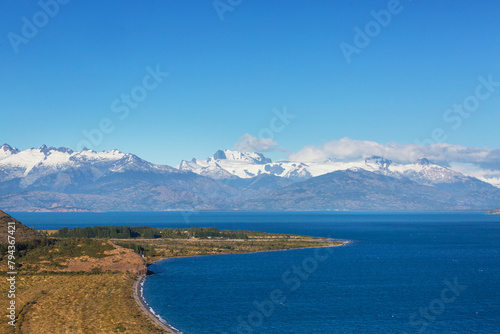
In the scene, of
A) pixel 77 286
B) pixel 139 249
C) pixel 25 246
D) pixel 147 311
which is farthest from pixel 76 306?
pixel 139 249

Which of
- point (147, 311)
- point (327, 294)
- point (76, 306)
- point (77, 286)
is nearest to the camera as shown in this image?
point (147, 311)

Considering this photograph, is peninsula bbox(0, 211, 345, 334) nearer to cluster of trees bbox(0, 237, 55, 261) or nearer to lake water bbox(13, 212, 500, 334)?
cluster of trees bbox(0, 237, 55, 261)

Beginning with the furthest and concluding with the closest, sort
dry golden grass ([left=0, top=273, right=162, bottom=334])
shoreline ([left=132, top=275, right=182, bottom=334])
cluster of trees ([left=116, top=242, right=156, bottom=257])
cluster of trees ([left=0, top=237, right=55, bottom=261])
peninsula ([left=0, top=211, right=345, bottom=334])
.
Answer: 1. cluster of trees ([left=116, top=242, right=156, bottom=257])
2. cluster of trees ([left=0, top=237, right=55, bottom=261])
3. peninsula ([left=0, top=211, right=345, bottom=334])
4. shoreline ([left=132, top=275, right=182, bottom=334])
5. dry golden grass ([left=0, top=273, right=162, bottom=334])

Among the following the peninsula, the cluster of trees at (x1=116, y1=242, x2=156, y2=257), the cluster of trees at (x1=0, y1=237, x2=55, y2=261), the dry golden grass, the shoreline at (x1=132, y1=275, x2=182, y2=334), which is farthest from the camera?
the cluster of trees at (x1=116, y1=242, x2=156, y2=257)

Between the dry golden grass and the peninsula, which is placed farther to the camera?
the peninsula

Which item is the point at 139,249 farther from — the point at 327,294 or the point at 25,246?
the point at 327,294

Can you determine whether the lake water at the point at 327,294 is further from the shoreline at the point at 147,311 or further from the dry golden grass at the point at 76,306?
the dry golden grass at the point at 76,306

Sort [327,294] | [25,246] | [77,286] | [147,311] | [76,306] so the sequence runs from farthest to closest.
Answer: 1. [25,246]
2. [77,286]
3. [327,294]
4. [76,306]
5. [147,311]

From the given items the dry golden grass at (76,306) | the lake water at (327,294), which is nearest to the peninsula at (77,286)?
the dry golden grass at (76,306)

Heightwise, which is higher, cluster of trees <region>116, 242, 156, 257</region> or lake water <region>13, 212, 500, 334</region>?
cluster of trees <region>116, 242, 156, 257</region>

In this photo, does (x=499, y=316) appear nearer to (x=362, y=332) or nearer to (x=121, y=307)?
(x=362, y=332)

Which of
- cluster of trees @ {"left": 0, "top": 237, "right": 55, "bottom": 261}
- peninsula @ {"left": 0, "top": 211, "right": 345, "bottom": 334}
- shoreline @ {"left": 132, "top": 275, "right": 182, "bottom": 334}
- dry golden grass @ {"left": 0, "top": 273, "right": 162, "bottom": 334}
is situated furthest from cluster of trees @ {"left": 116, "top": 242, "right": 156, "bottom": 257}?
shoreline @ {"left": 132, "top": 275, "right": 182, "bottom": 334}

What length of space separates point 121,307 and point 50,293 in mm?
18187

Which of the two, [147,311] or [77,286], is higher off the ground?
Answer: [77,286]
